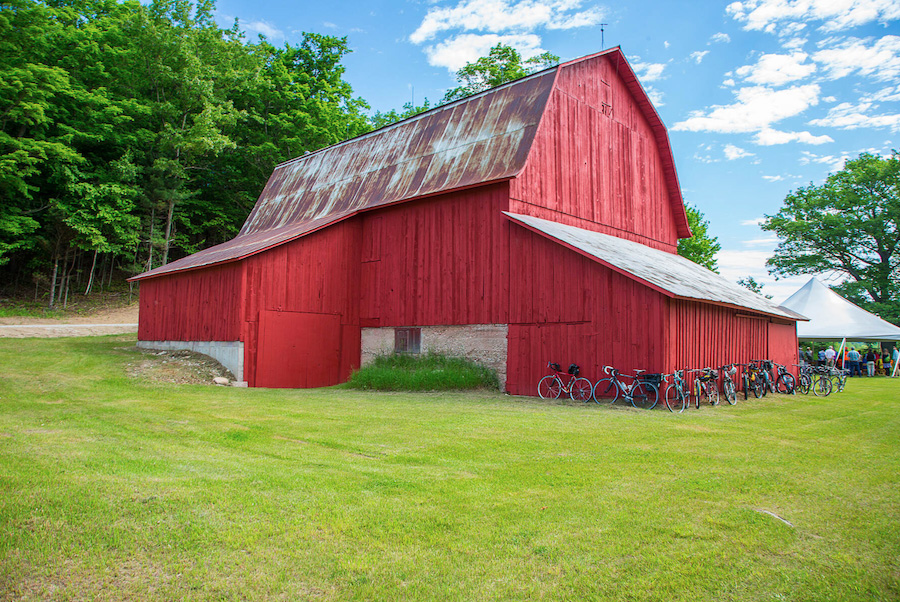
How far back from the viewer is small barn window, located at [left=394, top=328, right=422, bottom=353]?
1806cm

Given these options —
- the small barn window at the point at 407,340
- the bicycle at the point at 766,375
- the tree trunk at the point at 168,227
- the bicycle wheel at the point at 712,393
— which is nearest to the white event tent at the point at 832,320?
the bicycle at the point at 766,375

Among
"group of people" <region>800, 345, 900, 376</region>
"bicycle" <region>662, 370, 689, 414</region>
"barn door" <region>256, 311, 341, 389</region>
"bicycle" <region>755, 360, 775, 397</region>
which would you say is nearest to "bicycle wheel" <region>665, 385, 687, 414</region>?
"bicycle" <region>662, 370, 689, 414</region>

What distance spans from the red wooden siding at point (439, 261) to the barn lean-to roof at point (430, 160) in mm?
554

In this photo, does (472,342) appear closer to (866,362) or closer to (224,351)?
(224,351)

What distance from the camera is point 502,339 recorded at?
15.8 metres

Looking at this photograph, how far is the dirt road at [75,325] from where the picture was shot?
78.6 ft

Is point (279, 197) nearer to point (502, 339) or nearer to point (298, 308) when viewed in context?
point (298, 308)

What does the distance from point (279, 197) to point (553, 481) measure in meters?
24.1

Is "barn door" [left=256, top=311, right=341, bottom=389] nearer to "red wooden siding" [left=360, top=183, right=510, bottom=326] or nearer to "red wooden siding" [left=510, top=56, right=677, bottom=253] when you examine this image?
"red wooden siding" [left=360, top=183, right=510, bottom=326]

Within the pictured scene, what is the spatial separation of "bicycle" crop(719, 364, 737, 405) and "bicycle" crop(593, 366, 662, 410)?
2332mm

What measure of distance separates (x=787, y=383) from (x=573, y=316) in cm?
745

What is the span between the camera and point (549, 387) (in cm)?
1447

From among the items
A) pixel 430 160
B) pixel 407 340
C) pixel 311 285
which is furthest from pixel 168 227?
pixel 407 340

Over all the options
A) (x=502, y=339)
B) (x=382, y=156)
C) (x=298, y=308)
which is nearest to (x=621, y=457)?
(x=502, y=339)
